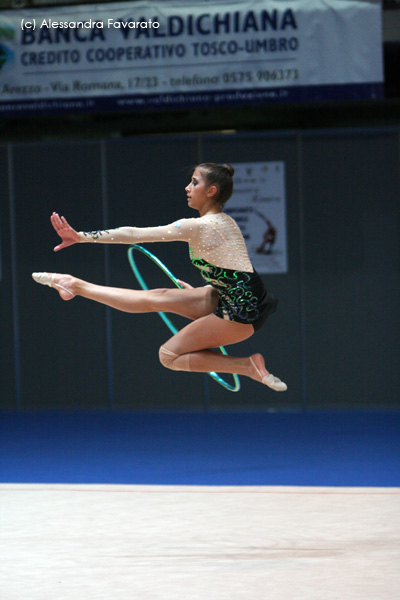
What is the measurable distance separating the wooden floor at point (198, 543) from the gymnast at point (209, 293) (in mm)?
1020

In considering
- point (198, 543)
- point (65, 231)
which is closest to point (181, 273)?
point (198, 543)

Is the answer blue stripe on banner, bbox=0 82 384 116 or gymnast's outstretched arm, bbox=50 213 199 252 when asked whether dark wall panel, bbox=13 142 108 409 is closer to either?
blue stripe on banner, bbox=0 82 384 116

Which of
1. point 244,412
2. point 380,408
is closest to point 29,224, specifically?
point 244,412

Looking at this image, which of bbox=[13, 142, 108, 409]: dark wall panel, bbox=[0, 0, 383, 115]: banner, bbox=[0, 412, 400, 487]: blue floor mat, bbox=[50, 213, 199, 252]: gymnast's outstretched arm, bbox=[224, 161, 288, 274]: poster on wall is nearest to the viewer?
bbox=[50, 213, 199, 252]: gymnast's outstretched arm

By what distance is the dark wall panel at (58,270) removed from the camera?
999cm

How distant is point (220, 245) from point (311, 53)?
4897 millimetres

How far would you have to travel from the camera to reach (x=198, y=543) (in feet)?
17.1

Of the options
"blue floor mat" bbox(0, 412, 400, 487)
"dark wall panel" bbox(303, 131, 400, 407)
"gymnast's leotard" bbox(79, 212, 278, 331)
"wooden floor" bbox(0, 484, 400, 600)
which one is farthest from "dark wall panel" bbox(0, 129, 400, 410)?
"gymnast's leotard" bbox(79, 212, 278, 331)

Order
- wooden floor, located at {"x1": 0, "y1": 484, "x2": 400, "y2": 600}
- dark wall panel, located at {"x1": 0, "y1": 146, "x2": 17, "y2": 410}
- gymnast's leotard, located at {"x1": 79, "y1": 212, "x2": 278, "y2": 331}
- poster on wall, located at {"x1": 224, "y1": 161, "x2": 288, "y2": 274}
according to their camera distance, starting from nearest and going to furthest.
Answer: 1. wooden floor, located at {"x1": 0, "y1": 484, "x2": 400, "y2": 600}
2. gymnast's leotard, located at {"x1": 79, "y1": 212, "x2": 278, "y2": 331}
3. poster on wall, located at {"x1": 224, "y1": 161, "x2": 288, "y2": 274}
4. dark wall panel, located at {"x1": 0, "y1": 146, "x2": 17, "y2": 410}

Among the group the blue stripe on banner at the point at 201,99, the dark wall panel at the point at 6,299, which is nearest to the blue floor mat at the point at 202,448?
the dark wall panel at the point at 6,299

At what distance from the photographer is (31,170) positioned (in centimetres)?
1008

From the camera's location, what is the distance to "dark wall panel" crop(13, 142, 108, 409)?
9.99 m

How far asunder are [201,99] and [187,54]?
18.8 inches

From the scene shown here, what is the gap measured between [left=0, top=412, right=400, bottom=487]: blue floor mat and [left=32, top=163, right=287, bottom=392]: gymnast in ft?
7.25
